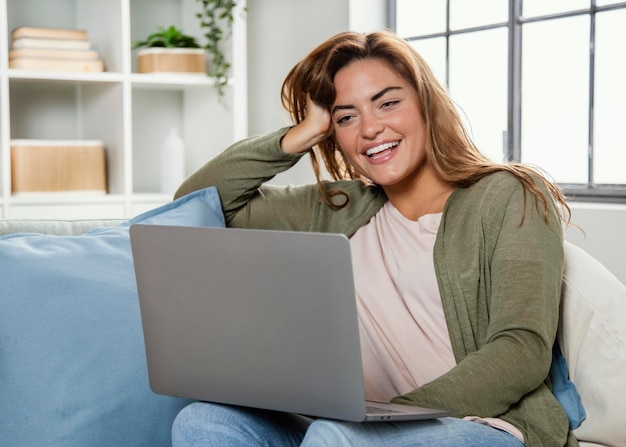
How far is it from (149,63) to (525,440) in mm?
2227

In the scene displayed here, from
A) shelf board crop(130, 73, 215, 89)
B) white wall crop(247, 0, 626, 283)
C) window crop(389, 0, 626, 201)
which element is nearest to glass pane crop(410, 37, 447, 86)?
window crop(389, 0, 626, 201)

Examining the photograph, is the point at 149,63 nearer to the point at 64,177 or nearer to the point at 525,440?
the point at 64,177

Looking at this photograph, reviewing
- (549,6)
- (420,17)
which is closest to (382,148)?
(549,6)

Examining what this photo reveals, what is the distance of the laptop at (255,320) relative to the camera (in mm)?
1115

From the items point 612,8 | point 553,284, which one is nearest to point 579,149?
point 612,8

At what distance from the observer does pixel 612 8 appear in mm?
2416

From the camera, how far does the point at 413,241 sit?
173 centimetres

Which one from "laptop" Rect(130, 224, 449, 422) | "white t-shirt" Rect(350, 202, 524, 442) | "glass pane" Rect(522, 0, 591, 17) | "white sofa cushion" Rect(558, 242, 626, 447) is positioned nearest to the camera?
"laptop" Rect(130, 224, 449, 422)

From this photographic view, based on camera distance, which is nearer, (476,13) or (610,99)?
(610,99)

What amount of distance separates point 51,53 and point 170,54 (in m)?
0.43

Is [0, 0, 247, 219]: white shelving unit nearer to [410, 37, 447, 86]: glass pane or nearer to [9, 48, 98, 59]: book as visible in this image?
[9, 48, 98, 59]: book

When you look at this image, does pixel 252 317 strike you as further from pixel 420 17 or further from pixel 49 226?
pixel 420 17

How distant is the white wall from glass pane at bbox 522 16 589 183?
638 mm

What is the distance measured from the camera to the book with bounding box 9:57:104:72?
2900 mm
